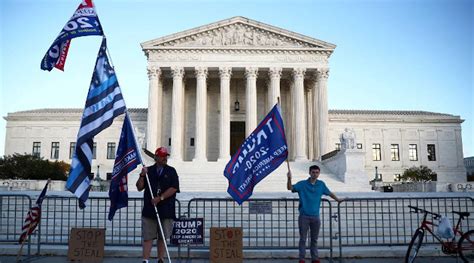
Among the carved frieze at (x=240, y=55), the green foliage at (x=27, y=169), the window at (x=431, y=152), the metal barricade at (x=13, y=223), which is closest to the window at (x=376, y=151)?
the window at (x=431, y=152)

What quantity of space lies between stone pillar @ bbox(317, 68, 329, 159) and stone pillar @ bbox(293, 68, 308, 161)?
64.5 inches

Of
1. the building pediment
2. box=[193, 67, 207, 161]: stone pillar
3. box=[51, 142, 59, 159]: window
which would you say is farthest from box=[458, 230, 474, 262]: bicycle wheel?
box=[51, 142, 59, 159]: window

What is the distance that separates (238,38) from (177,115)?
386 inches

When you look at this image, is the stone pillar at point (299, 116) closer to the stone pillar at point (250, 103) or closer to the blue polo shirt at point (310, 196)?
the stone pillar at point (250, 103)

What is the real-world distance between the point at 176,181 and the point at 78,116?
52793 mm

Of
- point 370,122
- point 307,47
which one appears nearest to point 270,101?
point 307,47

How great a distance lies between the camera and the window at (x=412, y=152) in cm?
5573

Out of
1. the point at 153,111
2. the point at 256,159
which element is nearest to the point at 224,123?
the point at 153,111

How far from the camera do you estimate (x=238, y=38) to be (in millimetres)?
40281

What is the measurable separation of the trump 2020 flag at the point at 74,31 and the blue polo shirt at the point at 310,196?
4789 mm

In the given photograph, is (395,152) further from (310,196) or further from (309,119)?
(310,196)

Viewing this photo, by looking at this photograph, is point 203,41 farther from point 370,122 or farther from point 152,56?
point 370,122

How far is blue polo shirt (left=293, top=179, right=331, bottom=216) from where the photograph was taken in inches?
296

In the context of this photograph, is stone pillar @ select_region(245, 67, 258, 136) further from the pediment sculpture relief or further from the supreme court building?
the pediment sculpture relief
